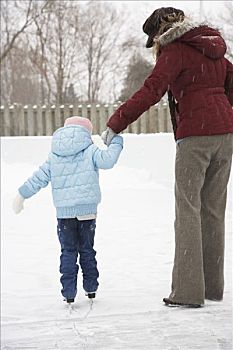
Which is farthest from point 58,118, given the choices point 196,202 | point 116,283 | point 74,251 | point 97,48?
point 196,202

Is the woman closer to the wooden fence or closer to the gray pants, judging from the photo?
the gray pants

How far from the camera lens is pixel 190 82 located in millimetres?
3189

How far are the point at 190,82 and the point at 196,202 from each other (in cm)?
59

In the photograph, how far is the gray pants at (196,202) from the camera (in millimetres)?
3234

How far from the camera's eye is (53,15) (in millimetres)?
16219

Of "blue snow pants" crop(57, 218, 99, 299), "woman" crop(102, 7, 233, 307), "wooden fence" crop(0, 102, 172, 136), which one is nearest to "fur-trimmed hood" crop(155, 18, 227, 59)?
"woman" crop(102, 7, 233, 307)

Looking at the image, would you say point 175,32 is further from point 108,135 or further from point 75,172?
point 75,172

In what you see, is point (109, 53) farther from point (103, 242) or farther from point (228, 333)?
point (228, 333)

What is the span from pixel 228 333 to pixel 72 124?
1474mm

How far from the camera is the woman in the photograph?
3.16 m

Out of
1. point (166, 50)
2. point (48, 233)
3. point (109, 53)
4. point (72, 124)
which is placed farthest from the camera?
point (109, 53)

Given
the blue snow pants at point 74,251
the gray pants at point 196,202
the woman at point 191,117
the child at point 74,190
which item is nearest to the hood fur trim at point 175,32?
the woman at point 191,117

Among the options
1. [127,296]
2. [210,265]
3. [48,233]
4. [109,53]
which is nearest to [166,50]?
[210,265]

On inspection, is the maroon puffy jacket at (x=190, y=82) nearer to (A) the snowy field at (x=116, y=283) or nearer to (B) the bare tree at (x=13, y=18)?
(A) the snowy field at (x=116, y=283)
